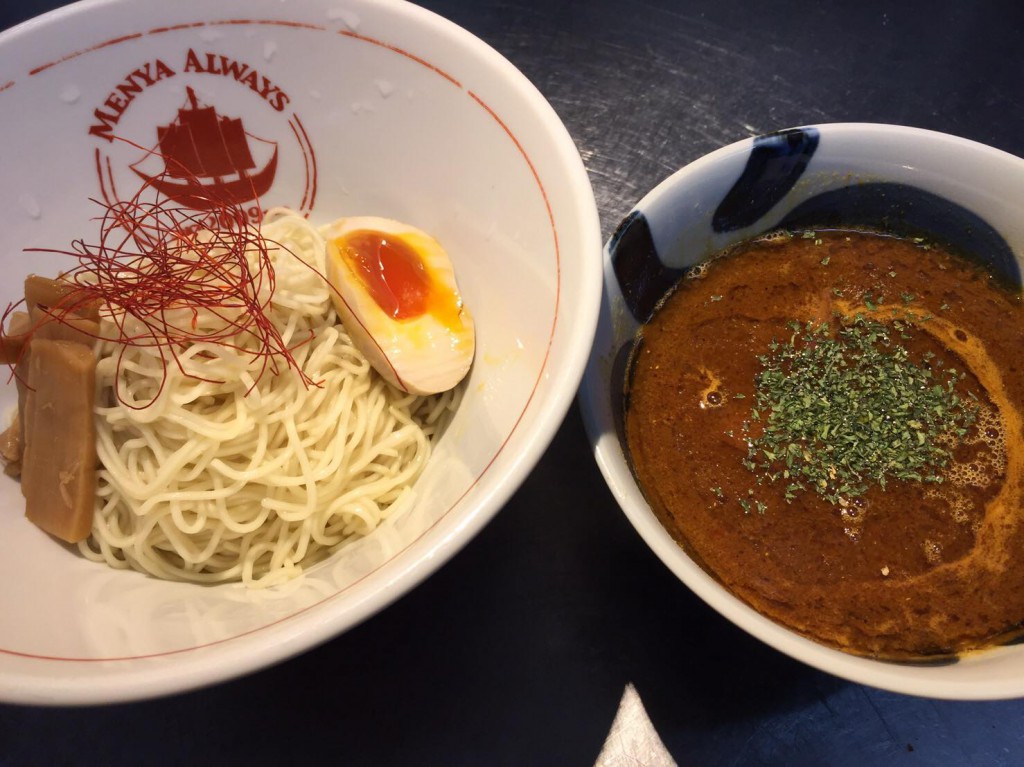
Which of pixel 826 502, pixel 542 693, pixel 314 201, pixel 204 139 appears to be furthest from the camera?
pixel 314 201

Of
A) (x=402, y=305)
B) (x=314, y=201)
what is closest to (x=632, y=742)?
(x=402, y=305)

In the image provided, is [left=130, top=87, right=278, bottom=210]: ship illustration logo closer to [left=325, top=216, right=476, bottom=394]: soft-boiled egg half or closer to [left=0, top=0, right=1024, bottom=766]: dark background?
[left=325, top=216, right=476, bottom=394]: soft-boiled egg half

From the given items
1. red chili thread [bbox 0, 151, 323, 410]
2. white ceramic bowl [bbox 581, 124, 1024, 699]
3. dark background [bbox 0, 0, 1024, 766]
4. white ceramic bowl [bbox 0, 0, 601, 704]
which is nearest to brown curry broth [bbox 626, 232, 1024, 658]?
white ceramic bowl [bbox 581, 124, 1024, 699]

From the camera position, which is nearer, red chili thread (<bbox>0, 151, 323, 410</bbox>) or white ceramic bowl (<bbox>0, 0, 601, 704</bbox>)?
white ceramic bowl (<bbox>0, 0, 601, 704</bbox>)

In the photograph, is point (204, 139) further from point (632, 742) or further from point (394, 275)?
point (632, 742)

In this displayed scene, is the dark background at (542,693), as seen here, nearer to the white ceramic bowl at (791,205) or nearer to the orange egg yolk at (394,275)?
the white ceramic bowl at (791,205)

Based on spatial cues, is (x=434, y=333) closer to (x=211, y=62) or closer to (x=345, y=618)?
(x=345, y=618)

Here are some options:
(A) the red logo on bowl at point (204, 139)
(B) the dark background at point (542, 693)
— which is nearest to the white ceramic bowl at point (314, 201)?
(A) the red logo on bowl at point (204, 139)
